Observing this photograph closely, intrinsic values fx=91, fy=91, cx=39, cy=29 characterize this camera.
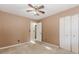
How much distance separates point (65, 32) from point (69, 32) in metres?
0.30

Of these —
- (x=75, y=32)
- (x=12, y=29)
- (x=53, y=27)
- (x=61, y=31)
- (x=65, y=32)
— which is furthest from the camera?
(x=53, y=27)

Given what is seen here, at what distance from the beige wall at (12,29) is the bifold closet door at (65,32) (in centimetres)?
278

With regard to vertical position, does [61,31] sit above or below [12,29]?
below

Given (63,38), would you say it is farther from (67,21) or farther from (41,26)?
(41,26)

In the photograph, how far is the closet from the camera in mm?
3912

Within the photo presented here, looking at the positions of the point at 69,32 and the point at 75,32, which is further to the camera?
the point at 69,32

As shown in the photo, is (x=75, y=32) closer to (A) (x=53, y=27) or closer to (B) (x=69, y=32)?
(B) (x=69, y=32)

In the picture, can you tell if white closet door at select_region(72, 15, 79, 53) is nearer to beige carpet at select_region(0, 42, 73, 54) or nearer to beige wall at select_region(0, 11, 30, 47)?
beige carpet at select_region(0, 42, 73, 54)


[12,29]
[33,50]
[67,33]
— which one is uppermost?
[12,29]

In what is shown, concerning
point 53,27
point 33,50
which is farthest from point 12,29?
point 53,27

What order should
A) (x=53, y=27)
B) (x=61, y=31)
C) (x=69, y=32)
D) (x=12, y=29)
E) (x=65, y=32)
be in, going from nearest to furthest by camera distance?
1. (x=69, y=32)
2. (x=65, y=32)
3. (x=61, y=31)
4. (x=12, y=29)
5. (x=53, y=27)

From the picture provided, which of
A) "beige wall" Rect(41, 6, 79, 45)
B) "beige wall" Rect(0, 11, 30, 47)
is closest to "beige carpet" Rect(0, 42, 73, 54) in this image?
"beige wall" Rect(0, 11, 30, 47)

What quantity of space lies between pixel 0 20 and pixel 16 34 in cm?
153

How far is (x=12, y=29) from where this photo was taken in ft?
17.8
